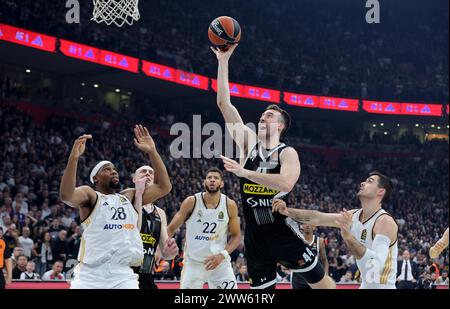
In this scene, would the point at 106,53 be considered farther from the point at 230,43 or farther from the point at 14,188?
the point at 230,43

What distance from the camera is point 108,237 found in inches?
225

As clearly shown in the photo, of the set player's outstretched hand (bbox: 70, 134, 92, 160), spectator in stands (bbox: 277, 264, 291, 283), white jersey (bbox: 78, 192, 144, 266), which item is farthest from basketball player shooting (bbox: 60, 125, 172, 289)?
spectator in stands (bbox: 277, 264, 291, 283)

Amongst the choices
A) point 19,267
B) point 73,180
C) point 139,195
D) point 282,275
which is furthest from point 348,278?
point 73,180

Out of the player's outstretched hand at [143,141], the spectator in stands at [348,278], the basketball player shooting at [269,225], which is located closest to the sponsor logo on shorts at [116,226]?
the player's outstretched hand at [143,141]

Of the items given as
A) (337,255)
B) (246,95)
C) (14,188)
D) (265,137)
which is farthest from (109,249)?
(246,95)

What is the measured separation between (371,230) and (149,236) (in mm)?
2600

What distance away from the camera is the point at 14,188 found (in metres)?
16.6

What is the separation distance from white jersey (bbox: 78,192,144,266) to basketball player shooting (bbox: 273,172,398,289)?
1351 mm

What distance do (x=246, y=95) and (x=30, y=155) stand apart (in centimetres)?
1159

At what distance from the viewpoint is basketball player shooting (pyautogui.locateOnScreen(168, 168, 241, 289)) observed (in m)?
8.17

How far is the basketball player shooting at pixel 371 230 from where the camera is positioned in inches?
216

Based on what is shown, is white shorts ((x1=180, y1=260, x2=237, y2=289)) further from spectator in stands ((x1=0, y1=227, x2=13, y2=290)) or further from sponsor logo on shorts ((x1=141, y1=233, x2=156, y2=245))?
spectator in stands ((x1=0, y1=227, x2=13, y2=290))

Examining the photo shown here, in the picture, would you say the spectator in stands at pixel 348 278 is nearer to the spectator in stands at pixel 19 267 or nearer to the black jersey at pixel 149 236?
the spectator in stands at pixel 19 267

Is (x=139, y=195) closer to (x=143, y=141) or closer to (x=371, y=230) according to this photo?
(x=143, y=141)
